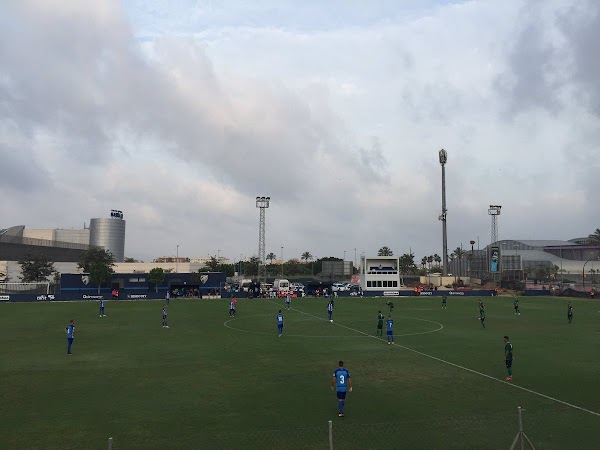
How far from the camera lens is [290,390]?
1762cm

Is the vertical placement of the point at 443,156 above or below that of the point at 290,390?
above

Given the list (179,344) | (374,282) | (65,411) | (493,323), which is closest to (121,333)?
(179,344)

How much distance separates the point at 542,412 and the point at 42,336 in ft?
107

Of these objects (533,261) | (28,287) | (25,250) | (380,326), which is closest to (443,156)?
(533,261)

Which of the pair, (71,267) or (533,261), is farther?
(533,261)

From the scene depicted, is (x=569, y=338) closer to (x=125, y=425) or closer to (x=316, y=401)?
(x=316, y=401)

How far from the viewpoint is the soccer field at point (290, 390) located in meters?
12.7

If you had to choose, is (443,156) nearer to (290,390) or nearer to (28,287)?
(28,287)

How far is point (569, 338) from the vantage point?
31.8 metres

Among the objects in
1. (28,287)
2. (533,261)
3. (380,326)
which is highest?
(533,261)

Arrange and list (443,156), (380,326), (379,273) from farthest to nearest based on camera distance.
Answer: (443,156)
(379,273)
(380,326)

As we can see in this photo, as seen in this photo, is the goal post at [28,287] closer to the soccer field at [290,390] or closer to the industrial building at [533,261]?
the soccer field at [290,390]

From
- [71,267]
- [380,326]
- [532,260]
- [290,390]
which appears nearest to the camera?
[290,390]

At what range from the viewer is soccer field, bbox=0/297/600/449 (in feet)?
41.6
